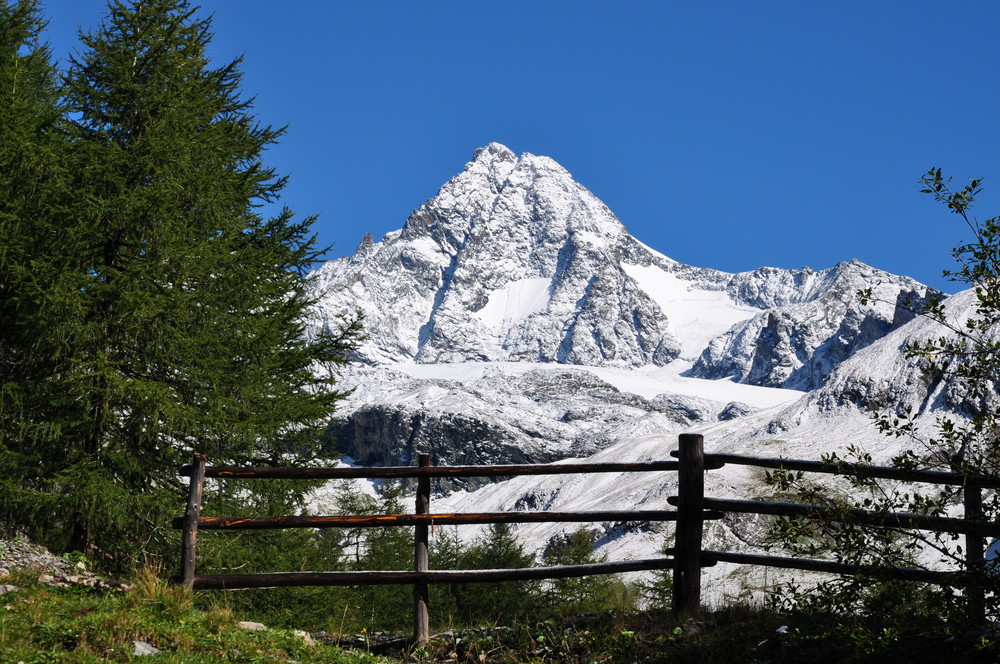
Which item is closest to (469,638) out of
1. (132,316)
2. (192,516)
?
(192,516)

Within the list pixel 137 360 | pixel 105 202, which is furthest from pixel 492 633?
pixel 105 202

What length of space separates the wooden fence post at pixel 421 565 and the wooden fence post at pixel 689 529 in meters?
2.32

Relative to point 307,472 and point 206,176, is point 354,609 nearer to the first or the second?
point 307,472

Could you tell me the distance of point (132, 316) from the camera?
35.1ft

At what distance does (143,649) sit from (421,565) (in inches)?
100

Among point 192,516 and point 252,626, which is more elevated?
Answer: point 192,516

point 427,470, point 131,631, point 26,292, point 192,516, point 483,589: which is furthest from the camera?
point 483,589

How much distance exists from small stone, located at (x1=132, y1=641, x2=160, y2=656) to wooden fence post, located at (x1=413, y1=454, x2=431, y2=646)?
2336mm

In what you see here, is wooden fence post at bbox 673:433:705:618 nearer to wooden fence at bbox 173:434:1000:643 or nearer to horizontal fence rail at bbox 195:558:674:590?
wooden fence at bbox 173:434:1000:643

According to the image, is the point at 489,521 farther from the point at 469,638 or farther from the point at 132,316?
the point at 132,316

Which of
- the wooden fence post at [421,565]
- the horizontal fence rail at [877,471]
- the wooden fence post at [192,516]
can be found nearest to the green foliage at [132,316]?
the wooden fence post at [192,516]

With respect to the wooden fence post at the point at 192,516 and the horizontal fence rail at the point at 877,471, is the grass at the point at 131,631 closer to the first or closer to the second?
the wooden fence post at the point at 192,516

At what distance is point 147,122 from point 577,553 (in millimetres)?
12939

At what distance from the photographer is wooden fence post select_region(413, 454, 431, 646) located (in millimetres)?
7578
